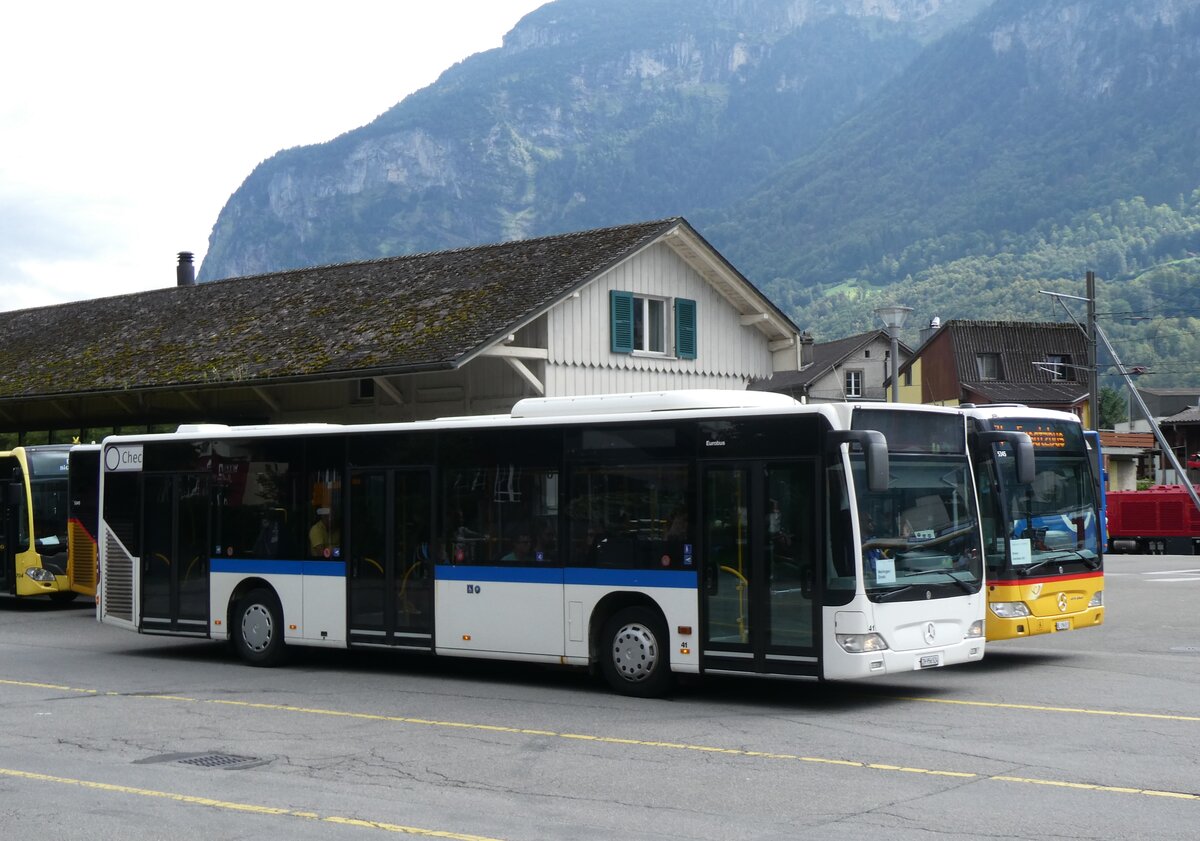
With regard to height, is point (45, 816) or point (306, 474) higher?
point (306, 474)

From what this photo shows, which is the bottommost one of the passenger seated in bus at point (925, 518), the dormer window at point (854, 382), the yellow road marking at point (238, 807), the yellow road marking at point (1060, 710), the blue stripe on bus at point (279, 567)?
the yellow road marking at point (238, 807)

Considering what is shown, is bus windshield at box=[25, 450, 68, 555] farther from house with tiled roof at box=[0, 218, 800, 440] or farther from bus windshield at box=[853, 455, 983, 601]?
bus windshield at box=[853, 455, 983, 601]

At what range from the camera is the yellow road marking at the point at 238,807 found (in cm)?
816

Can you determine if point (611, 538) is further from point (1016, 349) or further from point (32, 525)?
point (1016, 349)

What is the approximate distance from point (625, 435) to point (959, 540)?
3192mm

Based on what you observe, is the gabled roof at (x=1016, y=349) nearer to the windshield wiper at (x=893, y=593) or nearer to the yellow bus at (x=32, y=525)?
the yellow bus at (x=32, y=525)

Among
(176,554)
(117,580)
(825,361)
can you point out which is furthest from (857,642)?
(825,361)

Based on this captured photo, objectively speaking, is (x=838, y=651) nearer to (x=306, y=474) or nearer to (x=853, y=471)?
(x=853, y=471)

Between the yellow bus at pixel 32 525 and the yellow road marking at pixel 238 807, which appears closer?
the yellow road marking at pixel 238 807

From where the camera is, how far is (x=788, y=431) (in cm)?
1309

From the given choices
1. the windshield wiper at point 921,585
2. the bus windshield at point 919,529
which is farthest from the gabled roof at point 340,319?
the windshield wiper at point 921,585

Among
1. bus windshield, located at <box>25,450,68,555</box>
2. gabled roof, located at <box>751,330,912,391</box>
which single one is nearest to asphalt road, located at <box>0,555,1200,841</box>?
bus windshield, located at <box>25,450,68,555</box>

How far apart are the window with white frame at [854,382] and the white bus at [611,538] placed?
76203mm

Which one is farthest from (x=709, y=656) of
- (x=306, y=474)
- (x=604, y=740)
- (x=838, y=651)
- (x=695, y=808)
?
(x=306, y=474)
